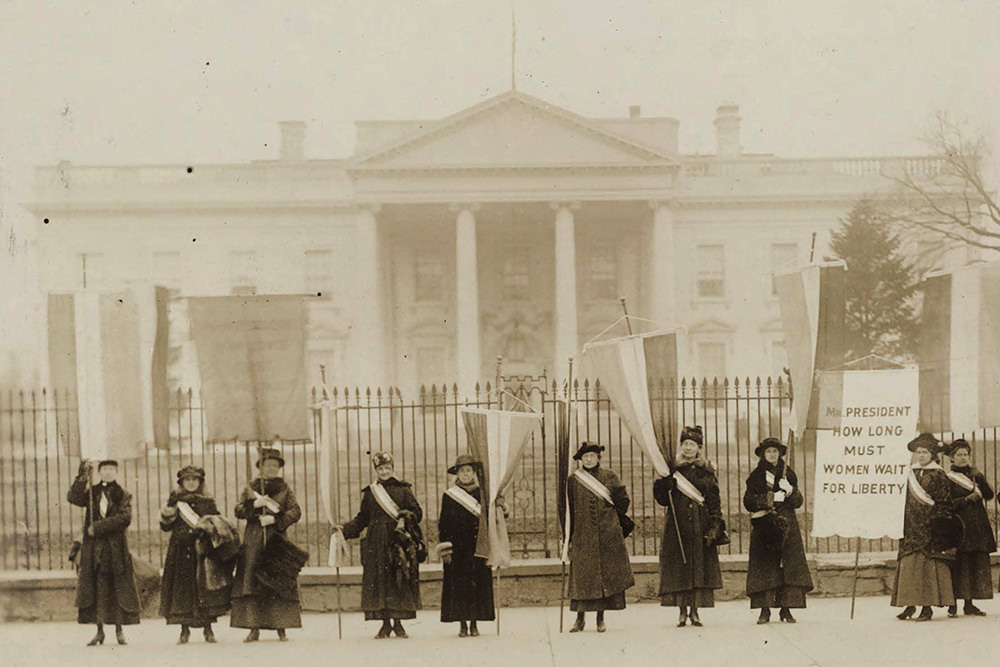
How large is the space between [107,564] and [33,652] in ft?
2.85

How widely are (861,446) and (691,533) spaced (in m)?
1.61

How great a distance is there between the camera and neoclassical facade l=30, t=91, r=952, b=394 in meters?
40.4

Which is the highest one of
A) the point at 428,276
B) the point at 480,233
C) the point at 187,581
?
the point at 480,233

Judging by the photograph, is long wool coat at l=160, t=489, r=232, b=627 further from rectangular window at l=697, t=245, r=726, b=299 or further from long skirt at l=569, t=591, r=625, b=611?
rectangular window at l=697, t=245, r=726, b=299

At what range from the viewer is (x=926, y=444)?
10.4 metres

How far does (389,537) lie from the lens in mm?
9938

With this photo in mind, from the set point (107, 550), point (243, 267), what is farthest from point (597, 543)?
point (243, 267)

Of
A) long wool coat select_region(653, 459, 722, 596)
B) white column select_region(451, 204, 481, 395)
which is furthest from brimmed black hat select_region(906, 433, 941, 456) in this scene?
white column select_region(451, 204, 481, 395)

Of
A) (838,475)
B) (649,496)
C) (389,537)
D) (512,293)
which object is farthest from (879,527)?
(512,293)

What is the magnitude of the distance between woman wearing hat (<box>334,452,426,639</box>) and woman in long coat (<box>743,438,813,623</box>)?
284cm

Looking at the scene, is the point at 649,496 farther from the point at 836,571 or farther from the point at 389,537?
the point at 389,537

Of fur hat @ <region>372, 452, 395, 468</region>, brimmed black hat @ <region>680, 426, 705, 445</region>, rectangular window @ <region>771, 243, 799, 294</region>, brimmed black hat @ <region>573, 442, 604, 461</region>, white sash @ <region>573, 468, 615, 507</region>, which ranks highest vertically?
rectangular window @ <region>771, 243, 799, 294</region>

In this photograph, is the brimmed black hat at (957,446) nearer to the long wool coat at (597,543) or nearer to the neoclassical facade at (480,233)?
the long wool coat at (597,543)

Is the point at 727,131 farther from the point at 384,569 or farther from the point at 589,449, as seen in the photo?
the point at 384,569
